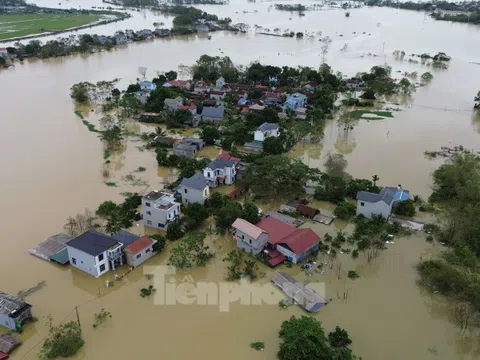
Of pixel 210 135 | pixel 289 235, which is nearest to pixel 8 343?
pixel 289 235

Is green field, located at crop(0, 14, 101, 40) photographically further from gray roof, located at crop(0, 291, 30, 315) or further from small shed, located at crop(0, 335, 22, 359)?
small shed, located at crop(0, 335, 22, 359)

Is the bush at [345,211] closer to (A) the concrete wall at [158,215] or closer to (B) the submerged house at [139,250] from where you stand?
(A) the concrete wall at [158,215]

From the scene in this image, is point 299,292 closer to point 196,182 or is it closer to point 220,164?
point 196,182

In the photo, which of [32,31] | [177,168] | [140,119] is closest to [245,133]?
[177,168]

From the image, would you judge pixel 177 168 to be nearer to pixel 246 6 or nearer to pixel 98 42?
pixel 98 42

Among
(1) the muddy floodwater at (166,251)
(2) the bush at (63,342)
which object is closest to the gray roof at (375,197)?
(1) the muddy floodwater at (166,251)

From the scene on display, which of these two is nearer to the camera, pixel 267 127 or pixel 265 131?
pixel 265 131

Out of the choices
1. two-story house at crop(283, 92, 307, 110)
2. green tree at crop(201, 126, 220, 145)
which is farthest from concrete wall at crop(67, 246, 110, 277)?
two-story house at crop(283, 92, 307, 110)
